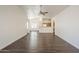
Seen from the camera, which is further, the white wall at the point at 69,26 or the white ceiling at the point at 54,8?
the white wall at the point at 69,26

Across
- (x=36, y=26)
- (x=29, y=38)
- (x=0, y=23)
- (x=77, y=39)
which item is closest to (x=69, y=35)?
(x=77, y=39)

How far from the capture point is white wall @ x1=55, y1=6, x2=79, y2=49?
1.27 metres

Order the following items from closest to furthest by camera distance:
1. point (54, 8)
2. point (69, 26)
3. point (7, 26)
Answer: point (54, 8)
point (69, 26)
point (7, 26)

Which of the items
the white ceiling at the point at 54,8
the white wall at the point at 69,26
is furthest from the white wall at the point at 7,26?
the white wall at the point at 69,26

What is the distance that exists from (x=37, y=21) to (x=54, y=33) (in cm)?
34

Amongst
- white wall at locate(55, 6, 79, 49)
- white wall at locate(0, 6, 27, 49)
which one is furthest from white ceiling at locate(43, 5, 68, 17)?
white wall at locate(0, 6, 27, 49)

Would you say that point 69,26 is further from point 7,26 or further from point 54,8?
point 7,26

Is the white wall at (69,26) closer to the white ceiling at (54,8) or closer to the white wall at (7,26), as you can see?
the white ceiling at (54,8)

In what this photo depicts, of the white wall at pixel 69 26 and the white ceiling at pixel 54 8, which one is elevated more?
the white ceiling at pixel 54 8

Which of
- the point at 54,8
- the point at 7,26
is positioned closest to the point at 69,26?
the point at 54,8

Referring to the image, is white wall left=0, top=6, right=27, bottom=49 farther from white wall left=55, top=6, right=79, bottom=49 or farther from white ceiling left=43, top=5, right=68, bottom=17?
white wall left=55, top=6, right=79, bottom=49

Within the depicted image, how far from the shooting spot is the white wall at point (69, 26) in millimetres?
1269

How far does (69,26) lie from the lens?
56.8 inches
